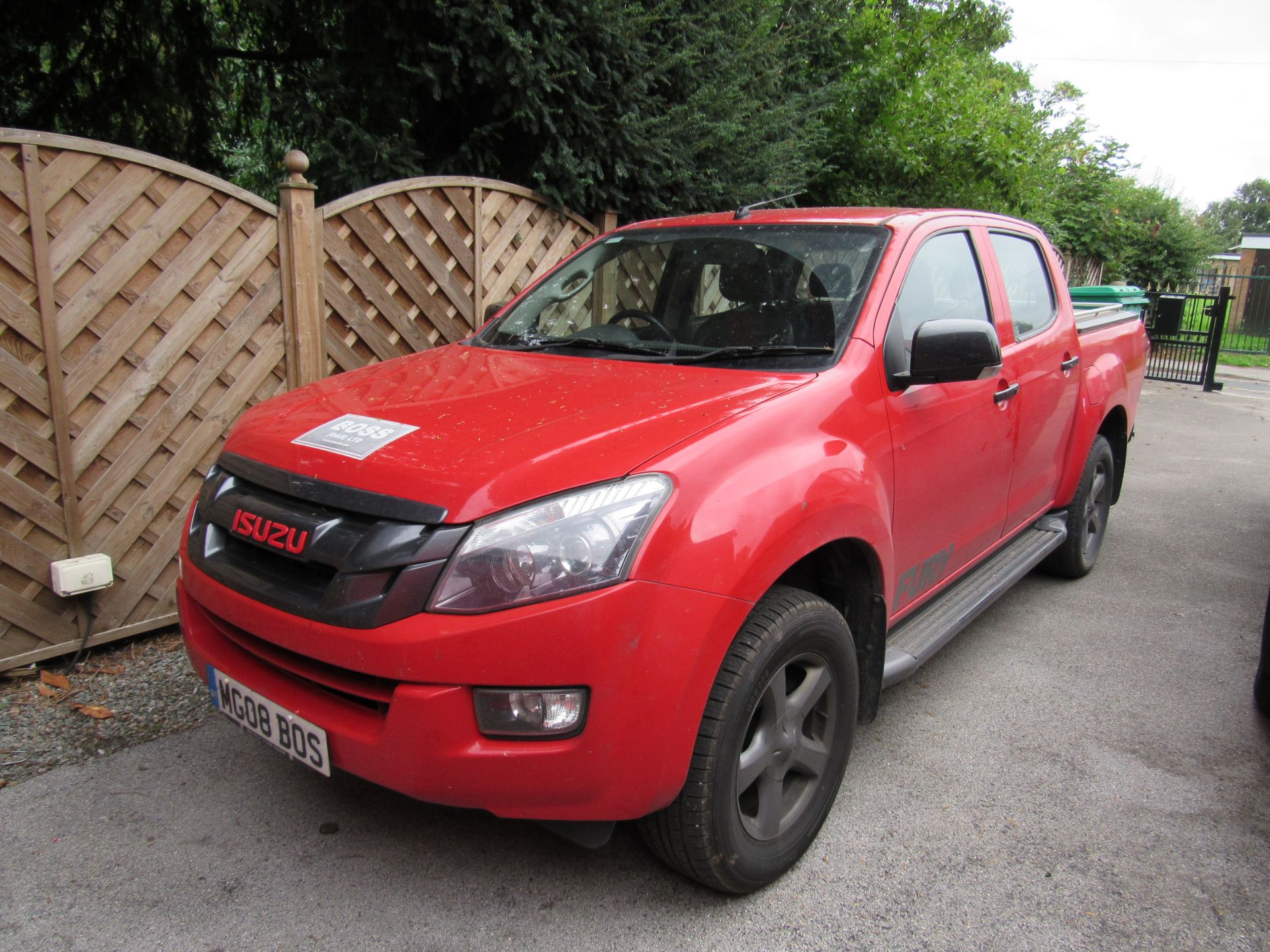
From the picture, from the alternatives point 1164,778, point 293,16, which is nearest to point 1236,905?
point 1164,778

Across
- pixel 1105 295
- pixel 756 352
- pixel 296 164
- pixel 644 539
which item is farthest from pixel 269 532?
pixel 1105 295

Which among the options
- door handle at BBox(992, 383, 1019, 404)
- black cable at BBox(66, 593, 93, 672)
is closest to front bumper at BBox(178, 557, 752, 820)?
door handle at BBox(992, 383, 1019, 404)

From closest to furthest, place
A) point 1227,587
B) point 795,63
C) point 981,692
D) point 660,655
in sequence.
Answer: point 660,655, point 981,692, point 1227,587, point 795,63

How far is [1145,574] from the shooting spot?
16.4ft

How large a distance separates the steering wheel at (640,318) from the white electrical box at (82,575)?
224 centimetres

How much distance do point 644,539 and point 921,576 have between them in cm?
147

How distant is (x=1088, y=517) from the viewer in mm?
4707

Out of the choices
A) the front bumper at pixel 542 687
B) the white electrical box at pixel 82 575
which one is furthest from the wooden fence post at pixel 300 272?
the front bumper at pixel 542 687

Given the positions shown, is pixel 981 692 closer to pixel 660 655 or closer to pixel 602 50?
pixel 660 655

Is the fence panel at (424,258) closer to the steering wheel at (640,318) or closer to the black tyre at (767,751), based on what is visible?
the steering wheel at (640,318)

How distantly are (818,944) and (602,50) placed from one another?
4963 mm

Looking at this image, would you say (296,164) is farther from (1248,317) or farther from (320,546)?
(1248,317)

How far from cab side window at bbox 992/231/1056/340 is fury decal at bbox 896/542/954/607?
3.49 feet

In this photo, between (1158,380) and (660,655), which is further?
(1158,380)
